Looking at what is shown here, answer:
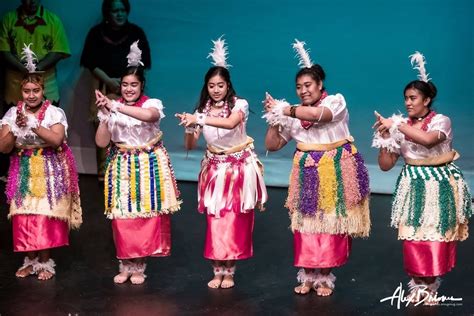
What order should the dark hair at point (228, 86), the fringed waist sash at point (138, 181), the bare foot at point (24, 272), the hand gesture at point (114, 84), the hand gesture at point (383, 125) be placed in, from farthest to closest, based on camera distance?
1. the hand gesture at point (114, 84)
2. the bare foot at point (24, 272)
3. the fringed waist sash at point (138, 181)
4. the dark hair at point (228, 86)
5. the hand gesture at point (383, 125)

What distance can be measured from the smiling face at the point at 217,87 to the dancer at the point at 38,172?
83 cm

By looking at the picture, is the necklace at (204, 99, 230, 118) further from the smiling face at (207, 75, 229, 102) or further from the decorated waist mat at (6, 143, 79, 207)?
the decorated waist mat at (6, 143, 79, 207)

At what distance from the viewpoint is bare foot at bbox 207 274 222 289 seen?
17.4 ft

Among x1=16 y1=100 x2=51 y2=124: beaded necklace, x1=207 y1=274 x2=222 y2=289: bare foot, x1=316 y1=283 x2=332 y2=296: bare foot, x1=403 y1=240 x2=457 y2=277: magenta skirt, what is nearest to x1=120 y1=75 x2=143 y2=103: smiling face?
x1=16 y1=100 x2=51 y2=124: beaded necklace

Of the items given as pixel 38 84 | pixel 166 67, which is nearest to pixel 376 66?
pixel 166 67

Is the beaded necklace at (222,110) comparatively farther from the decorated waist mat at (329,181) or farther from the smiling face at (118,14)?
the smiling face at (118,14)

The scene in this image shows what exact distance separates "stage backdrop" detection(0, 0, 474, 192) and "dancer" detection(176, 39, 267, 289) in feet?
8.57

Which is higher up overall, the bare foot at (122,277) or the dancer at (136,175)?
the dancer at (136,175)

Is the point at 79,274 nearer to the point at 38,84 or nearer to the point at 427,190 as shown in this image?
the point at 38,84

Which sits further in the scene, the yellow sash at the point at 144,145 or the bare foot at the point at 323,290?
the yellow sash at the point at 144,145

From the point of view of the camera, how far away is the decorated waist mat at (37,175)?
5.34m

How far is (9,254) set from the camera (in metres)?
5.97

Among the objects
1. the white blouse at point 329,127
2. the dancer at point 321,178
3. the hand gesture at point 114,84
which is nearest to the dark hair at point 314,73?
the dancer at point 321,178

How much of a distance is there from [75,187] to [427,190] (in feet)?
6.42
